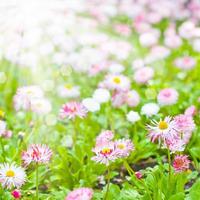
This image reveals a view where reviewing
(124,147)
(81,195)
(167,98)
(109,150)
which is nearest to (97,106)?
(167,98)

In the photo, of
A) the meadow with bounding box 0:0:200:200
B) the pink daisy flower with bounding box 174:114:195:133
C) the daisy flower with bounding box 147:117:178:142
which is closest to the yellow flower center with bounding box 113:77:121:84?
the meadow with bounding box 0:0:200:200

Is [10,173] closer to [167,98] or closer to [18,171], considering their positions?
[18,171]

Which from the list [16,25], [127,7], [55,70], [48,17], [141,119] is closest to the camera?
[141,119]

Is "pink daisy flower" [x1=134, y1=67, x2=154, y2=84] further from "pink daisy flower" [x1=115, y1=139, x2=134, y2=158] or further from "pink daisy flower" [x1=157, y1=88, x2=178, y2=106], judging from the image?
"pink daisy flower" [x1=115, y1=139, x2=134, y2=158]

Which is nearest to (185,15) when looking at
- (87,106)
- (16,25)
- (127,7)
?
(127,7)

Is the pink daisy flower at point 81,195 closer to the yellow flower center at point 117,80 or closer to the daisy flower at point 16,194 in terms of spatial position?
the daisy flower at point 16,194

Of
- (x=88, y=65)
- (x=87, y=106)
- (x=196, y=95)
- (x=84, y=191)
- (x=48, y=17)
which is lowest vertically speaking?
(x=84, y=191)

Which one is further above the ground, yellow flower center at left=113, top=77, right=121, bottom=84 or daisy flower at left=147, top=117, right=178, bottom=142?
yellow flower center at left=113, top=77, right=121, bottom=84

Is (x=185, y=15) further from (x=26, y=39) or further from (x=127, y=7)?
(x=26, y=39)
